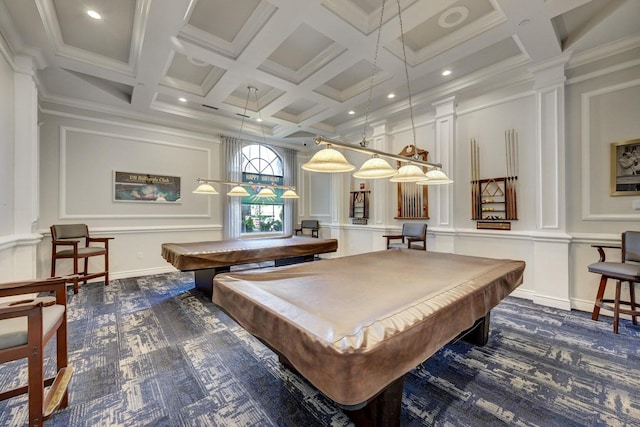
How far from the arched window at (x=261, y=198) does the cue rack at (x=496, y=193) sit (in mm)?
4640

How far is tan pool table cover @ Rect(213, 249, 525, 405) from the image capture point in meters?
0.93

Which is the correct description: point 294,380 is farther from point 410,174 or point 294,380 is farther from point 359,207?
point 359,207

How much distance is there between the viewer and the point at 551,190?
345cm

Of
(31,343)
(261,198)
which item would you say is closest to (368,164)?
(31,343)

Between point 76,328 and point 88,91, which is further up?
point 88,91

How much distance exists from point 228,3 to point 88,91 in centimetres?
325

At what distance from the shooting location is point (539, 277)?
11.6 ft

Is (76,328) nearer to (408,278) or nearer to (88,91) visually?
(408,278)

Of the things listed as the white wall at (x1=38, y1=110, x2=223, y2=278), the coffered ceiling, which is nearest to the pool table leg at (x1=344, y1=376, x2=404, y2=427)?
the coffered ceiling

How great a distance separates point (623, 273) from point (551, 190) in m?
1.27

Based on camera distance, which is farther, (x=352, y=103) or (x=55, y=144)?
(x=352, y=103)

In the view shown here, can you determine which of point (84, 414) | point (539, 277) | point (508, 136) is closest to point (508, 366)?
point (539, 277)

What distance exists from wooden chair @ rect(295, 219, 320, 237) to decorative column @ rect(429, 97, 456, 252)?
316cm

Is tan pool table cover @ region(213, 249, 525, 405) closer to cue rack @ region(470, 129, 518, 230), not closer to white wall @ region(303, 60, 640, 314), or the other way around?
white wall @ region(303, 60, 640, 314)
